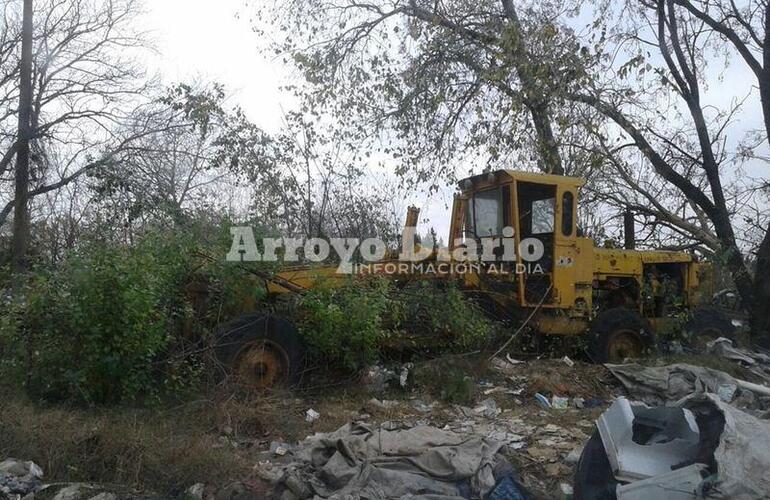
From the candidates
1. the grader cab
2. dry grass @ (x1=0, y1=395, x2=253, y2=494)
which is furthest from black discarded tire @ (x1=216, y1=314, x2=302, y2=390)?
the grader cab

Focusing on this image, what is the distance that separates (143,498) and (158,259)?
2910 mm

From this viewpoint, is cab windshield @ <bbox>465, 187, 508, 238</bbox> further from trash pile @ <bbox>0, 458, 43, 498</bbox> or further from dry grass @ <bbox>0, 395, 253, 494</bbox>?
trash pile @ <bbox>0, 458, 43, 498</bbox>

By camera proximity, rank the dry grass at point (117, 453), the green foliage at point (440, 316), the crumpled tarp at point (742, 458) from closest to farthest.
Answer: the crumpled tarp at point (742, 458) → the dry grass at point (117, 453) → the green foliage at point (440, 316)

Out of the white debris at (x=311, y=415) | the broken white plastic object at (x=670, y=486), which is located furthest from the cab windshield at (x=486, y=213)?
the broken white plastic object at (x=670, y=486)

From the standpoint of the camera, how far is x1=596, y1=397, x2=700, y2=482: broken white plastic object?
387 centimetres

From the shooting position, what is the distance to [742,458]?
3.63m

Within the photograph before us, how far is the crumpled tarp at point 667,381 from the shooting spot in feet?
24.1

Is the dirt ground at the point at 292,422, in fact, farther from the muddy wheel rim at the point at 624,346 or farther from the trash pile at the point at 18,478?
the muddy wheel rim at the point at 624,346

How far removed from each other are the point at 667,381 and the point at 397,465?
404 cm

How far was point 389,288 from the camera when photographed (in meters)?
7.95

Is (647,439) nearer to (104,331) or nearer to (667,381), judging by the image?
(667,381)

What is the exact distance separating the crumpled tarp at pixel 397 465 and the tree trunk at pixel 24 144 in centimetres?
812

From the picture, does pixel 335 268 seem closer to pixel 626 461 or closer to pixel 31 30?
pixel 626 461

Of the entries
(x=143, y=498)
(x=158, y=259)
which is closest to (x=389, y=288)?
(x=158, y=259)
